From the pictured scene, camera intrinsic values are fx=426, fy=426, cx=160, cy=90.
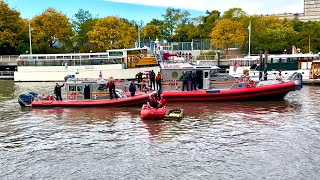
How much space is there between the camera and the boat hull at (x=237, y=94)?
29989 mm

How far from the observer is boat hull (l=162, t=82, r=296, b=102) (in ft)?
98.4

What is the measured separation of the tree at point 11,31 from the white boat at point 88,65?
627 inches

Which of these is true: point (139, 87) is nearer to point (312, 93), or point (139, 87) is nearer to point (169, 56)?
point (169, 56)

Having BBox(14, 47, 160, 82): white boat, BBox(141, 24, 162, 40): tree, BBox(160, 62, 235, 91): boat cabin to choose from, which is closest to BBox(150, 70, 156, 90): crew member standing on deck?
BBox(160, 62, 235, 91): boat cabin

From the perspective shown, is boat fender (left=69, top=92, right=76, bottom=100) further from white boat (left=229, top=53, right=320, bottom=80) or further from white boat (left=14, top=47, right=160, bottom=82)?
white boat (left=14, top=47, right=160, bottom=82)

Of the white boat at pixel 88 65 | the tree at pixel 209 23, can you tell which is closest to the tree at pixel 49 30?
the white boat at pixel 88 65

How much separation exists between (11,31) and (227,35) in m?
35.6

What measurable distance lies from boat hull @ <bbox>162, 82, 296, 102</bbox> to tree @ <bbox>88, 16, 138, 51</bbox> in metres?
42.0

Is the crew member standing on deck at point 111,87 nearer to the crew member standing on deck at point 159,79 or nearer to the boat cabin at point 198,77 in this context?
the crew member standing on deck at point 159,79

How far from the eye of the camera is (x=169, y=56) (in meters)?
36.8

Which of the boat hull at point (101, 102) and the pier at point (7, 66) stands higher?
the pier at point (7, 66)

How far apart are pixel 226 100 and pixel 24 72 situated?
3315 cm

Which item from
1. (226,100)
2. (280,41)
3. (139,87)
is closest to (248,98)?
(226,100)

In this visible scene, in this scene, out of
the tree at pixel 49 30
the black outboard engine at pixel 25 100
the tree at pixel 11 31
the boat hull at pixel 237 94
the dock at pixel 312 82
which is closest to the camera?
the black outboard engine at pixel 25 100
